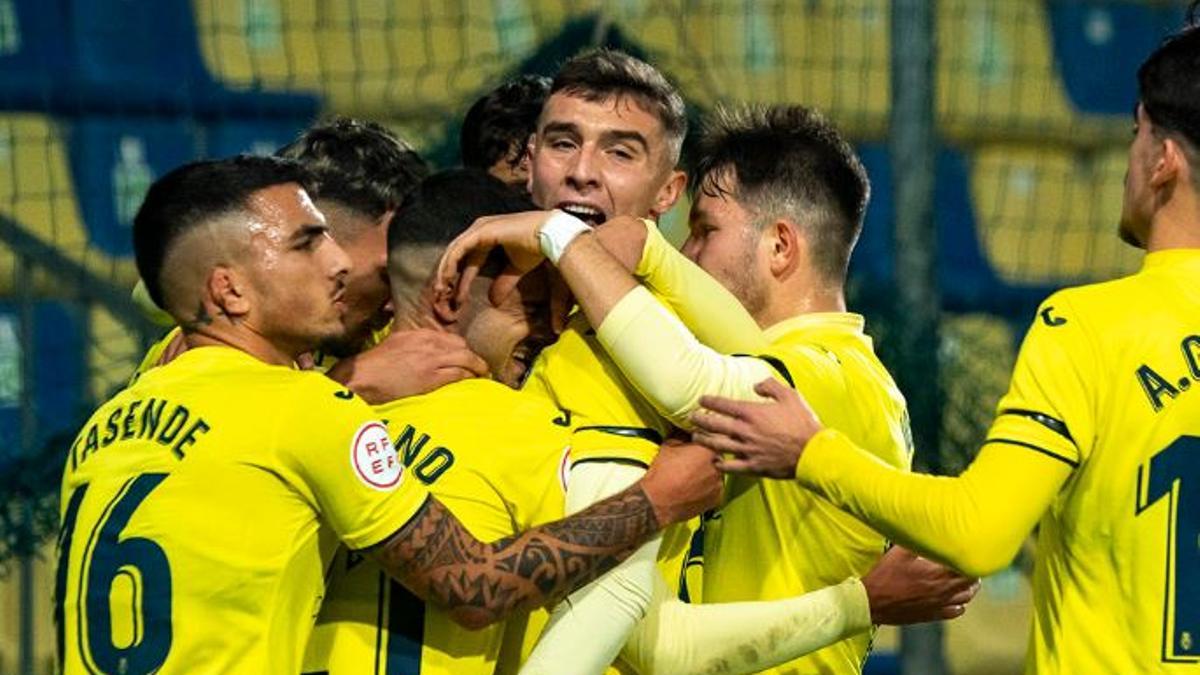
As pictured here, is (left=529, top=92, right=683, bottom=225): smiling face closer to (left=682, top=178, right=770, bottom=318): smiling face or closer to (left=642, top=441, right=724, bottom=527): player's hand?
(left=682, top=178, right=770, bottom=318): smiling face

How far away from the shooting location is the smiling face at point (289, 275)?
429 cm

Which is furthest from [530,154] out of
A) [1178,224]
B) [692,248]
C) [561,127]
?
[1178,224]

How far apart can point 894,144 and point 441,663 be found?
453cm

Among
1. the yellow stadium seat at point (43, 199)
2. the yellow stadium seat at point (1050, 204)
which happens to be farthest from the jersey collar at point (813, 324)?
the yellow stadium seat at point (1050, 204)

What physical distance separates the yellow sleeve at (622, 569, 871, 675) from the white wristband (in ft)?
2.38

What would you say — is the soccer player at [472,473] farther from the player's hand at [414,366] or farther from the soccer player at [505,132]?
the soccer player at [505,132]

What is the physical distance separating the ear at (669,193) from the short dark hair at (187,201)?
1091 mm

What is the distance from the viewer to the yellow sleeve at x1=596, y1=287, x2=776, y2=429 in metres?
4.20

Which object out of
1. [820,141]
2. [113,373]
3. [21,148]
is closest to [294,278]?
[820,141]

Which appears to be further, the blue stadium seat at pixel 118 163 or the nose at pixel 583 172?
the blue stadium seat at pixel 118 163

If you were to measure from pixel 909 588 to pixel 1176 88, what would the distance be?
123cm

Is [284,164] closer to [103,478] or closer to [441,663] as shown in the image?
[103,478]

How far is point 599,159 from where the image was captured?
507 centimetres

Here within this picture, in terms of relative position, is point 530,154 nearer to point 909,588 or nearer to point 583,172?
point 583,172
